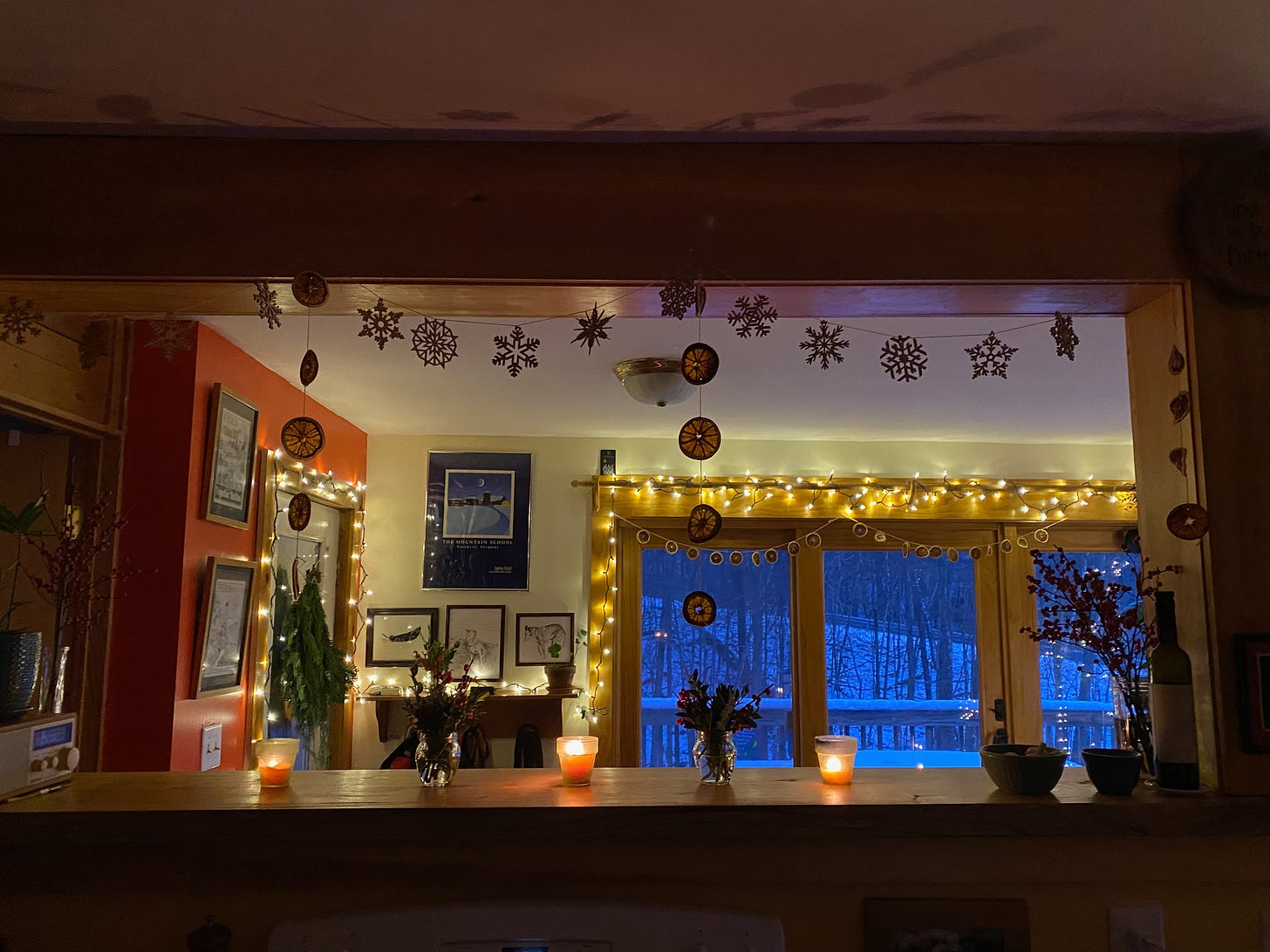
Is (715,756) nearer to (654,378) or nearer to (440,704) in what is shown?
(440,704)

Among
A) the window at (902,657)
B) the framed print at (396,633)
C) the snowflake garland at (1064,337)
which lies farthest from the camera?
the window at (902,657)

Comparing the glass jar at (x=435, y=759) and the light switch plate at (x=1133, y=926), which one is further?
the glass jar at (x=435, y=759)

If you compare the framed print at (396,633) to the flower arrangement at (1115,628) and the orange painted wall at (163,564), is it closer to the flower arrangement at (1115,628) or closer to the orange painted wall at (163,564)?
the orange painted wall at (163,564)

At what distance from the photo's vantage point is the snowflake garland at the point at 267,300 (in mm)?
1552

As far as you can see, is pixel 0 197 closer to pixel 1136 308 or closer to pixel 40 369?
pixel 40 369

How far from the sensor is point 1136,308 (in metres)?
1.66

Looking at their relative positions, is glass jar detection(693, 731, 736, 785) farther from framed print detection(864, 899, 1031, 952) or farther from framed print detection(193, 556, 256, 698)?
framed print detection(193, 556, 256, 698)

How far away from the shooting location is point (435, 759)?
1578mm

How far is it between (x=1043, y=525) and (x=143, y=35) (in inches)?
190

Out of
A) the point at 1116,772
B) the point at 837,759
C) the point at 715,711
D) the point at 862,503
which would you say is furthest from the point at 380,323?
the point at 862,503

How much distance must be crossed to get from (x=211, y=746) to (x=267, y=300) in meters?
1.80

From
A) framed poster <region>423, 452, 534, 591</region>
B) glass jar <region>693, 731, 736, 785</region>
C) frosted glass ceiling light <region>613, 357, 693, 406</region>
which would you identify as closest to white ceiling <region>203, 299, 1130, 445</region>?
frosted glass ceiling light <region>613, 357, 693, 406</region>

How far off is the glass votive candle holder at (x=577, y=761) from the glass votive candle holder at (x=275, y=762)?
0.49 meters

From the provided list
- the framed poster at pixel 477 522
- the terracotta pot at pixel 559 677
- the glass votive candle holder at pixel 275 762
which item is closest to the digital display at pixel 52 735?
the glass votive candle holder at pixel 275 762
